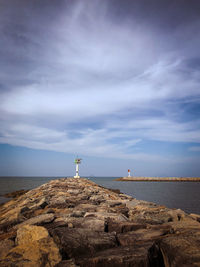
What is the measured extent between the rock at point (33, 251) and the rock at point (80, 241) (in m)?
0.10

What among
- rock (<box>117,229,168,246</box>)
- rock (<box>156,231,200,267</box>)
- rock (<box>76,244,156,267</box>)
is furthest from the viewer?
rock (<box>117,229,168,246</box>)

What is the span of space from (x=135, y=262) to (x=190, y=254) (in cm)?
60

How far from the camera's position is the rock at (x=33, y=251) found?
243 centimetres

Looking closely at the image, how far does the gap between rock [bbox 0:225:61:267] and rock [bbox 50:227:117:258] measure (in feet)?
0.34

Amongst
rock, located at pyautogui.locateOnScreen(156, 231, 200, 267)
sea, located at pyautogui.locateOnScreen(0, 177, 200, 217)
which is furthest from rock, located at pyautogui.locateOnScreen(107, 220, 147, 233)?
sea, located at pyautogui.locateOnScreen(0, 177, 200, 217)

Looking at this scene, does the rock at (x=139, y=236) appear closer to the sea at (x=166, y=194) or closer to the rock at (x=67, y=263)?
the rock at (x=67, y=263)

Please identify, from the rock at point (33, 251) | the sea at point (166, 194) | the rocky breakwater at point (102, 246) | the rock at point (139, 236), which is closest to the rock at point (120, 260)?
the rocky breakwater at point (102, 246)

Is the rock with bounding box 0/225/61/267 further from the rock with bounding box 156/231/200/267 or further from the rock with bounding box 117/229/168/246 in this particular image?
the rock with bounding box 156/231/200/267

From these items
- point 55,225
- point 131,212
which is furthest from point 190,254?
point 131,212

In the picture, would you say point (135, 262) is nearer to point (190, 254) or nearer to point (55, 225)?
point (190, 254)

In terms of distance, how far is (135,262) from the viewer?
228 centimetres

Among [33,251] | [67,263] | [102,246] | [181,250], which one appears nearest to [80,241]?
[102,246]

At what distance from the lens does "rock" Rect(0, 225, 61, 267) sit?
243 centimetres

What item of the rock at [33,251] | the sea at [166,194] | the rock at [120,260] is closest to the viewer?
the rock at [120,260]
